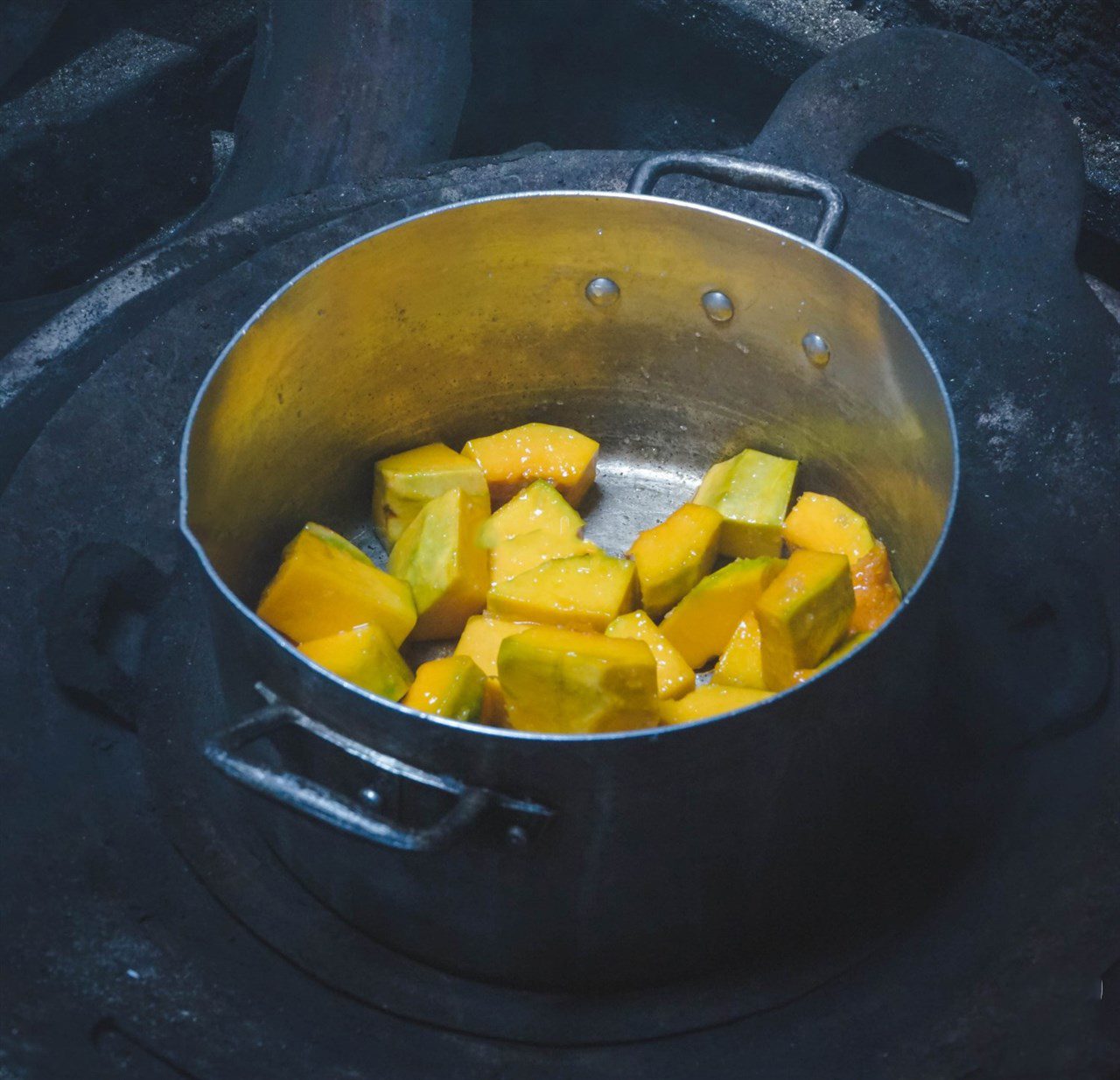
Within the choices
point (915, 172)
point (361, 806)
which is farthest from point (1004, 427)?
point (915, 172)

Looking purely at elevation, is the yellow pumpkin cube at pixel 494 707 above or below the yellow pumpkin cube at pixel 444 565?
above

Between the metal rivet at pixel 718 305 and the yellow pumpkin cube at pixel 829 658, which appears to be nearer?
the yellow pumpkin cube at pixel 829 658

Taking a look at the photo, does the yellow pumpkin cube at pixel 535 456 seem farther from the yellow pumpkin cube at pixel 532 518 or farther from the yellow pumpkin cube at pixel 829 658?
the yellow pumpkin cube at pixel 829 658

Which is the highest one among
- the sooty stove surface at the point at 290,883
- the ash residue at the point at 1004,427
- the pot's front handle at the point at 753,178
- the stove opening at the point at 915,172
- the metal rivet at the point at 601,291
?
the pot's front handle at the point at 753,178

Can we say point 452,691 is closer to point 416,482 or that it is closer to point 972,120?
point 416,482

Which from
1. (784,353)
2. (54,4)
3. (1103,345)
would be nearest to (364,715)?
(784,353)

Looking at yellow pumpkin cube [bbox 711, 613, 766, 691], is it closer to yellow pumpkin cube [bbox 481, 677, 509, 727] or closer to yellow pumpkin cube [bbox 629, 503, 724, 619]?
yellow pumpkin cube [bbox 629, 503, 724, 619]

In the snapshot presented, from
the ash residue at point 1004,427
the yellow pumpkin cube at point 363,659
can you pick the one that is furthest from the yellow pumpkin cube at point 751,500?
the yellow pumpkin cube at point 363,659

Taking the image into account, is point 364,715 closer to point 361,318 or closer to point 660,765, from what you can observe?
point 660,765
